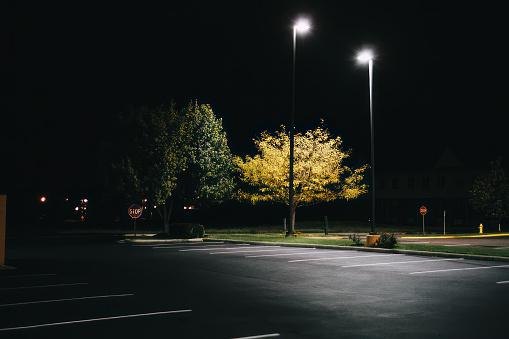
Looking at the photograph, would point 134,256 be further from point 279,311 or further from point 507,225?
point 507,225

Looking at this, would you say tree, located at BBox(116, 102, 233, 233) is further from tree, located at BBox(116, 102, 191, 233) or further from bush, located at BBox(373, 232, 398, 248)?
bush, located at BBox(373, 232, 398, 248)

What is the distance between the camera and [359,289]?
11.5 m

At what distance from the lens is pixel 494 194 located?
45.0 metres

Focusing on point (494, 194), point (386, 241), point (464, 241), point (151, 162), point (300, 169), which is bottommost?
point (464, 241)

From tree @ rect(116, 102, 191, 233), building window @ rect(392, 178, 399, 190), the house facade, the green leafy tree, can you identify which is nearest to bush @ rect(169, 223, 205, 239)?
tree @ rect(116, 102, 191, 233)

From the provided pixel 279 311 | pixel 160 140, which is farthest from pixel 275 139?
pixel 279 311

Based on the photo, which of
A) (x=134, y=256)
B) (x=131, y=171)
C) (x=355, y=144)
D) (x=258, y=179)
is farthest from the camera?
(x=355, y=144)

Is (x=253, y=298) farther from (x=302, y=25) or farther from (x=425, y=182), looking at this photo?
(x=425, y=182)

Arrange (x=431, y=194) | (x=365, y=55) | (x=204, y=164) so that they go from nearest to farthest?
(x=365, y=55) → (x=204, y=164) → (x=431, y=194)

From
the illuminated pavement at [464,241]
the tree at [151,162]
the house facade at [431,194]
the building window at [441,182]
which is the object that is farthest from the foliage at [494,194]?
the tree at [151,162]

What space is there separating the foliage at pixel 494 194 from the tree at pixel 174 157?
22.9m

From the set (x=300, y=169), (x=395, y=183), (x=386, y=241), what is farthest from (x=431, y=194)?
(x=386, y=241)

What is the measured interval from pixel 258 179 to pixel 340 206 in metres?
22.8

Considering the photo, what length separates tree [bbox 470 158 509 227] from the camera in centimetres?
4478
